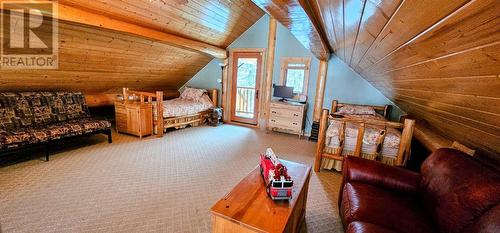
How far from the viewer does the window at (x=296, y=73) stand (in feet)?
15.5

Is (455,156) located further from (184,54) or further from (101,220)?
(184,54)

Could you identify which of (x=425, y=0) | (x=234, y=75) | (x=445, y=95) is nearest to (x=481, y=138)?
(x=445, y=95)

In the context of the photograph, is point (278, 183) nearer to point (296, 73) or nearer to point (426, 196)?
point (426, 196)

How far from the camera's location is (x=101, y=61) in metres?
3.60

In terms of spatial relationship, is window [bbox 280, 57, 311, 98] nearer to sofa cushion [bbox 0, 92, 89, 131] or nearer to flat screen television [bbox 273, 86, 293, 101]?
flat screen television [bbox 273, 86, 293, 101]

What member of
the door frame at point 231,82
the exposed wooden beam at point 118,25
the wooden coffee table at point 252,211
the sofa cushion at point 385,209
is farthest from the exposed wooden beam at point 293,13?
the door frame at point 231,82

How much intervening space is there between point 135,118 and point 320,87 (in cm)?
371

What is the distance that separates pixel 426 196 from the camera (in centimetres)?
158

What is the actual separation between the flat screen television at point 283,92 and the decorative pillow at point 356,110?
42.9 inches

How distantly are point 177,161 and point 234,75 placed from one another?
2.98 meters

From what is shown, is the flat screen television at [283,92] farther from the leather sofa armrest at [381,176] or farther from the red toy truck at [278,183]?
the red toy truck at [278,183]

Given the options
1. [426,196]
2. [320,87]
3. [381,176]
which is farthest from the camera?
[320,87]

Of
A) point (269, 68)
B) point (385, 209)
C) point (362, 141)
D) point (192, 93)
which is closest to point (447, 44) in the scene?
point (385, 209)

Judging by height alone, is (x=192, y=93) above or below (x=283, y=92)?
below
